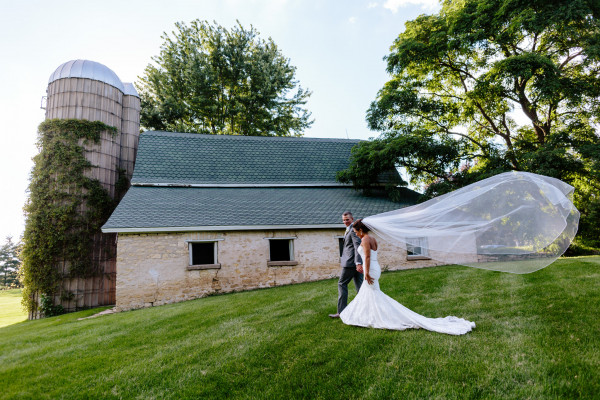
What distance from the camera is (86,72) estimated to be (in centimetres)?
1670

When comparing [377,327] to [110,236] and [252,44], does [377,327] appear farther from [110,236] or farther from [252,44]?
[252,44]

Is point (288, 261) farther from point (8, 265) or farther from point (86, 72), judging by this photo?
point (8, 265)

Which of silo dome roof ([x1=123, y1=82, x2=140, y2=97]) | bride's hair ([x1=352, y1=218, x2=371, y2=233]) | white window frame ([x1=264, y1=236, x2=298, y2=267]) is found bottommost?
white window frame ([x1=264, y1=236, x2=298, y2=267])

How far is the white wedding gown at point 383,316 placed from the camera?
5.29 meters

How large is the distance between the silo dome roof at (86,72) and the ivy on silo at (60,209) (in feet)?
9.33

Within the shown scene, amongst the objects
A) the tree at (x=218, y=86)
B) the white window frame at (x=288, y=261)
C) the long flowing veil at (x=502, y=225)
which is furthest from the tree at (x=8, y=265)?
the long flowing veil at (x=502, y=225)

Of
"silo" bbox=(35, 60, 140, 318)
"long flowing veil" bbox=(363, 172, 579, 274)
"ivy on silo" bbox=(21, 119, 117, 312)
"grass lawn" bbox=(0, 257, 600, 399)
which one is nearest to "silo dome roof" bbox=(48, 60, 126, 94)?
"silo" bbox=(35, 60, 140, 318)

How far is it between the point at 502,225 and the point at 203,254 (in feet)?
43.5

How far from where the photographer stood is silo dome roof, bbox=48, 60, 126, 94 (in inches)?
648

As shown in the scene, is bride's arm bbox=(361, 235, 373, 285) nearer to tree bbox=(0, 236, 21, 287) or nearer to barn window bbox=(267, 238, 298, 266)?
barn window bbox=(267, 238, 298, 266)

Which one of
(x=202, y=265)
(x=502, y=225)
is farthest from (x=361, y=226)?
(x=202, y=265)

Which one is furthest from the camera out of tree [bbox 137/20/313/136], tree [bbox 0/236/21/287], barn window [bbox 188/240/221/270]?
tree [bbox 0/236/21/287]

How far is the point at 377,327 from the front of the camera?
5.49m

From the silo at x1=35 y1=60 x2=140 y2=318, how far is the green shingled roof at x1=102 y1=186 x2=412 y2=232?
2854 millimetres
